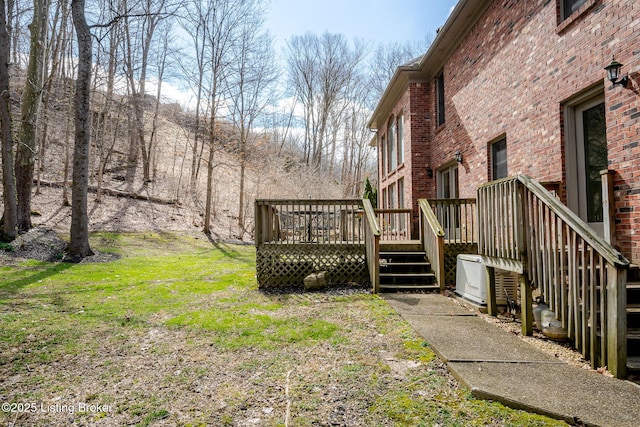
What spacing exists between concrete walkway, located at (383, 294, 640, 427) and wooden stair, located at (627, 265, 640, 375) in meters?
0.30

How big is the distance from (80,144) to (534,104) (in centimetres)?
988

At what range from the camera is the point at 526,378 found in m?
2.89

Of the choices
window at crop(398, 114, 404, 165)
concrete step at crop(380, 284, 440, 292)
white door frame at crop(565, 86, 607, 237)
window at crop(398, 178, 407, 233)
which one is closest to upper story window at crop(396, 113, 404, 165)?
window at crop(398, 114, 404, 165)

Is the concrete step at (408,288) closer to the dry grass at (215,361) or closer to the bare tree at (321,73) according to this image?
the dry grass at (215,361)

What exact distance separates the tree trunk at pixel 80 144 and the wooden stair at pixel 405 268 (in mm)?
7325

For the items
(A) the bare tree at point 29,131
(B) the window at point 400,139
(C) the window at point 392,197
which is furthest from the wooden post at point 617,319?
(A) the bare tree at point 29,131

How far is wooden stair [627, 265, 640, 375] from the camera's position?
9.82 feet

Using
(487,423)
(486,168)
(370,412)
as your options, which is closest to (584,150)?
(486,168)

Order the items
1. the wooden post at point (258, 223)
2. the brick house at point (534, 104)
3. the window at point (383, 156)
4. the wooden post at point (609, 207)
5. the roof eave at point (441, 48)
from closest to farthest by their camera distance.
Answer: the brick house at point (534, 104) → the wooden post at point (609, 207) → the wooden post at point (258, 223) → the roof eave at point (441, 48) → the window at point (383, 156)

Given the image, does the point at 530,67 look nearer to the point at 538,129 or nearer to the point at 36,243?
the point at 538,129

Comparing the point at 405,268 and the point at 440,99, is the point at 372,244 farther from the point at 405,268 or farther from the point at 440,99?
the point at 440,99

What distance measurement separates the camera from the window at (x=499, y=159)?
707 cm

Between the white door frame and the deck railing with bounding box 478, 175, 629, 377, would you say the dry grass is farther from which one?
the white door frame

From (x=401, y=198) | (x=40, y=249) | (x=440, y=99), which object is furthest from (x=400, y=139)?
(x=40, y=249)
